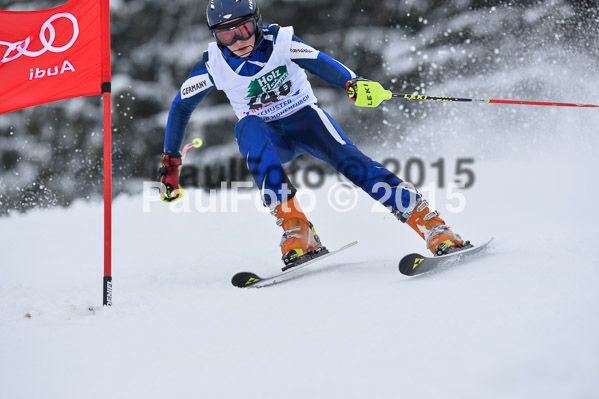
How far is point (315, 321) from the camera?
Answer: 2.17 meters

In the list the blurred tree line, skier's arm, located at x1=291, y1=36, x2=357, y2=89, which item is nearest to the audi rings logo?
skier's arm, located at x1=291, y1=36, x2=357, y2=89

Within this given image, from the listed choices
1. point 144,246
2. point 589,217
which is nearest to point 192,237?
point 144,246

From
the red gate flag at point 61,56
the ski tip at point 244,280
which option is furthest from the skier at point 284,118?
the red gate flag at point 61,56

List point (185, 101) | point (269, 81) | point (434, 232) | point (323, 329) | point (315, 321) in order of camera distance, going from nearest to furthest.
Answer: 1. point (323, 329)
2. point (315, 321)
3. point (434, 232)
4. point (269, 81)
5. point (185, 101)

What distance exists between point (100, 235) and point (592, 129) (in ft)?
21.2

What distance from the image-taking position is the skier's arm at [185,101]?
351 centimetres

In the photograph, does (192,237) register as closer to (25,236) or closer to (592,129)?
(25,236)

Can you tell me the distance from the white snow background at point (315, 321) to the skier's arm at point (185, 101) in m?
0.90

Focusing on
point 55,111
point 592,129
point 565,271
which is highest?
point 55,111

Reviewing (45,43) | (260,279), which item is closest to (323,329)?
(260,279)

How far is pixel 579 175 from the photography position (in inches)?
236

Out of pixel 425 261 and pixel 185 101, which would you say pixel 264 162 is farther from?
pixel 425 261

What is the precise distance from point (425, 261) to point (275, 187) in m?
1.00

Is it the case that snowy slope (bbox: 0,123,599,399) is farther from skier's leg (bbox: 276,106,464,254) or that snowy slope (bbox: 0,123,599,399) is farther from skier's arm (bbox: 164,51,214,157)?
skier's arm (bbox: 164,51,214,157)
